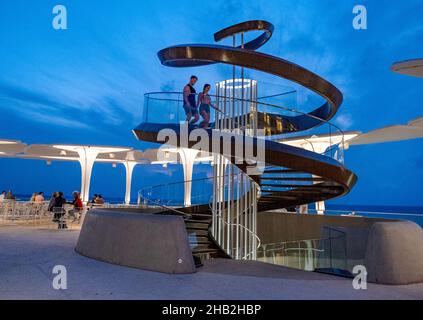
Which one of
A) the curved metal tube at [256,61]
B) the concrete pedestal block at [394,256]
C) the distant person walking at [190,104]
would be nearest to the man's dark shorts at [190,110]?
the distant person walking at [190,104]

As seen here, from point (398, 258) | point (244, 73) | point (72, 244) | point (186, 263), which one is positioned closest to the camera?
point (398, 258)

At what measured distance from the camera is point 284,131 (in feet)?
37.0

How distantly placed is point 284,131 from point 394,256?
6.07m

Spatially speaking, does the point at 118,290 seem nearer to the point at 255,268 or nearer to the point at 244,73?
the point at 255,268

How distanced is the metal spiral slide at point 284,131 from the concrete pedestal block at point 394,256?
10.3ft

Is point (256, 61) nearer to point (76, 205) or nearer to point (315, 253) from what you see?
point (315, 253)

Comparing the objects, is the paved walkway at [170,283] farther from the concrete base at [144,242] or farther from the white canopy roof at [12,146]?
the white canopy roof at [12,146]

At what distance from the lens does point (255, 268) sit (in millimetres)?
7180

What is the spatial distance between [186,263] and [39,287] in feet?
7.54

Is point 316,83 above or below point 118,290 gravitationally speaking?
above

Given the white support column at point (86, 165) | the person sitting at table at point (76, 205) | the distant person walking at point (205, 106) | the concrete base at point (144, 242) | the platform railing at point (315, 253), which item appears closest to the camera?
the concrete base at point (144, 242)

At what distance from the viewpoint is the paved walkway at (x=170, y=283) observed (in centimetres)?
486

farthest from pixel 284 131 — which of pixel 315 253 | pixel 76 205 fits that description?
pixel 76 205

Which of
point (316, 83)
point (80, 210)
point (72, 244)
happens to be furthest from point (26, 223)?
point (316, 83)
